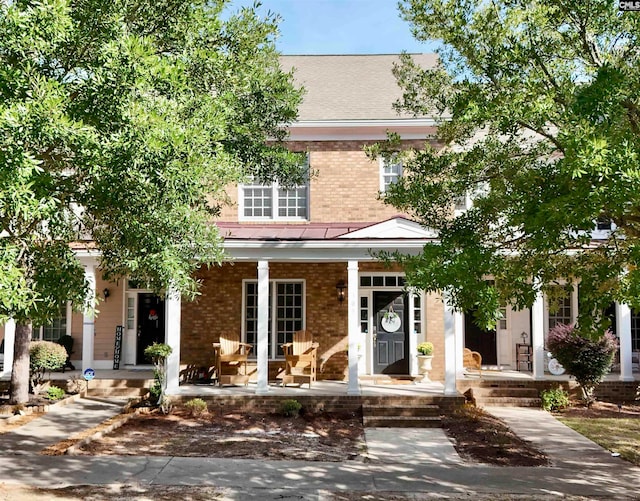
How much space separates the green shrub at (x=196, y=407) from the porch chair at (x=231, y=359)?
186cm

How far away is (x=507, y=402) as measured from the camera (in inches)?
579

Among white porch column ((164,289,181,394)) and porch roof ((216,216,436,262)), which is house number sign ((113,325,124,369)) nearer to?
white porch column ((164,289,181,394))

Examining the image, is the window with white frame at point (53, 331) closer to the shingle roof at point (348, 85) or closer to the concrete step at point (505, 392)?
the shingle roof at point (348, 85)

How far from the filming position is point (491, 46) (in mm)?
8633

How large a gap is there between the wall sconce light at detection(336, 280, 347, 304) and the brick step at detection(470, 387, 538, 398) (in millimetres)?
4078

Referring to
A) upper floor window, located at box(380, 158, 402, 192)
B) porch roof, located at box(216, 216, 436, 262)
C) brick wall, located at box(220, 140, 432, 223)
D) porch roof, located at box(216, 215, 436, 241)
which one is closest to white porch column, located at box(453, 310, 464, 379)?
porch roof, located at box(216, 216, 436, 262)

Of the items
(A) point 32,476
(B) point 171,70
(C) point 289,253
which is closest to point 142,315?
(C) point 289,253

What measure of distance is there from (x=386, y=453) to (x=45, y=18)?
7960 mm

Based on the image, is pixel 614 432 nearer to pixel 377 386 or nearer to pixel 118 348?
pixel 377 386

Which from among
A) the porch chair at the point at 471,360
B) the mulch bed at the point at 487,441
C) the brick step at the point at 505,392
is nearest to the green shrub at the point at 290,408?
the mulch bed at the point at 487,441

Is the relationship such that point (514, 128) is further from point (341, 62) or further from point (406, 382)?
point (341, 62)

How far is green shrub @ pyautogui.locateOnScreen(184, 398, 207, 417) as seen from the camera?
43.8 feet

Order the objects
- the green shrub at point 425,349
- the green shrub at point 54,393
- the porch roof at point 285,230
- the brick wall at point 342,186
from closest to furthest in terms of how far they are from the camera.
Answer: the green shrub at point 54,393 → the porch roof at point 285,230 → the green shrub at point 425,349 → the brick wall at point 342,186

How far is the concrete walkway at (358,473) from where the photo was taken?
8.31 m
